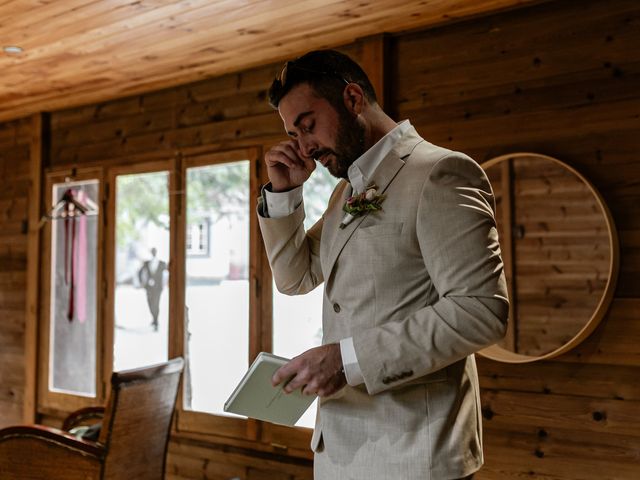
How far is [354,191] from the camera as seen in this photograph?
1.45 meters

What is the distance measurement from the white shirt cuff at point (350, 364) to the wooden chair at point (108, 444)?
187cm

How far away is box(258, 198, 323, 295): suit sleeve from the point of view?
157 centimetres

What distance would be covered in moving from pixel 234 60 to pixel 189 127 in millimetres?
570

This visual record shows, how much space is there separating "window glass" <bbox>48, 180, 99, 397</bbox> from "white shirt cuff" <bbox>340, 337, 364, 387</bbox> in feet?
12.1

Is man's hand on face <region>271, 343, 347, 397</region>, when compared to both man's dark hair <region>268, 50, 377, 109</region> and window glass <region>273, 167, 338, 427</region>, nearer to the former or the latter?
man's dark hair <region>268, 50, 377, 109</region>

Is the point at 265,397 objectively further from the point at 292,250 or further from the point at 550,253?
the point at 550,253

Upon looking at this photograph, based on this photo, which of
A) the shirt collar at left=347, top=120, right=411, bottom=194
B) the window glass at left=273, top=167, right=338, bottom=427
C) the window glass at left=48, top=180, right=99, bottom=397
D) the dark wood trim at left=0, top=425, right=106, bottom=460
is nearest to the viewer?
the shirt collar at left=347, top=120, right=411, bottom=194

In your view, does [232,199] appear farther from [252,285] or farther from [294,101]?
[294,101]

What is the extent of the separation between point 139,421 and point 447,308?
221cm

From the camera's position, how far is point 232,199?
3.92 m

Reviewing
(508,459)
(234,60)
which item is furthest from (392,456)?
(234,60)

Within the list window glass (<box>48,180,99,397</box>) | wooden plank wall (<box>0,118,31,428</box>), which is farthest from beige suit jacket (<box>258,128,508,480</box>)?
wooden plank wall (<box>0,118,31,428</box>)

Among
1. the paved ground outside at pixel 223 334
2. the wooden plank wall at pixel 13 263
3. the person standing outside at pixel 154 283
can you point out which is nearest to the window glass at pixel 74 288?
the wooden plank wall at pixel 13 263

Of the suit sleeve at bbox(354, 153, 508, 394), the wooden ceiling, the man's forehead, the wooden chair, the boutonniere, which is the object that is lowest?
the wooden chair
